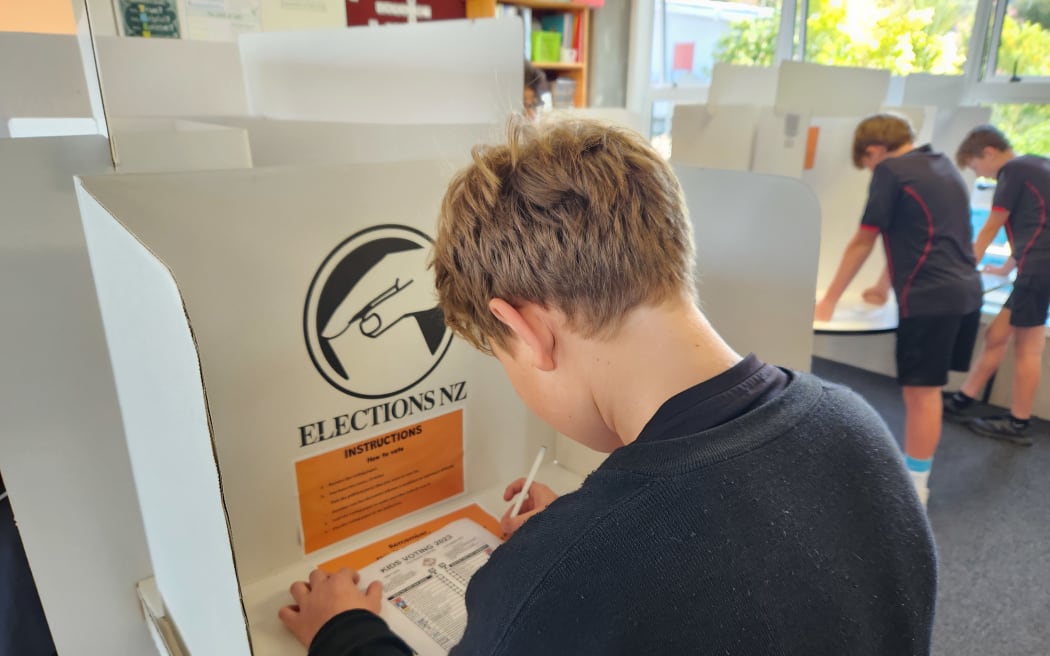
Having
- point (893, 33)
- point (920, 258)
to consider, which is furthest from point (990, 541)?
point (893, 33)

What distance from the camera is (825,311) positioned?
2.12 m

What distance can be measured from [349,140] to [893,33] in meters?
3.66

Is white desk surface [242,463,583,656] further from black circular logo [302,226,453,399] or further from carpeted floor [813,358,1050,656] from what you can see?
carpeted floor [813,358,1050,656]

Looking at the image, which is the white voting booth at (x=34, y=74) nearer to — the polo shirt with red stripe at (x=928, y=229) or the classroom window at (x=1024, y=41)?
the polo shirt with red stripe at (x=928, y=229)

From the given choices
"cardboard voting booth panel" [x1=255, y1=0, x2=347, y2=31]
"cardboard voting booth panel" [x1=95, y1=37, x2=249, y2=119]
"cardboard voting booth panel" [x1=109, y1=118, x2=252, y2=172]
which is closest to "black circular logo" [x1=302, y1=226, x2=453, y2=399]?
"cardboard voting booth panel" [x1=109, y1=118, x2=252, y2=172]

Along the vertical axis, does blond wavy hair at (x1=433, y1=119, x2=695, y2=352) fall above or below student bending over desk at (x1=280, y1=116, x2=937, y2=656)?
above

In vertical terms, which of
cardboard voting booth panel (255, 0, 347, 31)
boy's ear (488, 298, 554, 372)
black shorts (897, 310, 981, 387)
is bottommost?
black shorts (897, 310, 981, 387)

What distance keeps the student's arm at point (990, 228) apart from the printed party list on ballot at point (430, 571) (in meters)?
2.42

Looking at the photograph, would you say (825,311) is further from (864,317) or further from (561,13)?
(561,13)

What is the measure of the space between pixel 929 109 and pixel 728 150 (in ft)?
3.18

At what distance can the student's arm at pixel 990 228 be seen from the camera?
2617 mm

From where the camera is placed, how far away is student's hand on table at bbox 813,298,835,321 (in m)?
2.08

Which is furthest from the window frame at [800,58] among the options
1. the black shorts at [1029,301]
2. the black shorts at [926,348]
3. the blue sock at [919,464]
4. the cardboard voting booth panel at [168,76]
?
the cardboard voting booth panel at [168,76]

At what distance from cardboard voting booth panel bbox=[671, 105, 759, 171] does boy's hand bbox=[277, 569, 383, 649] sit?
1.99 meters
